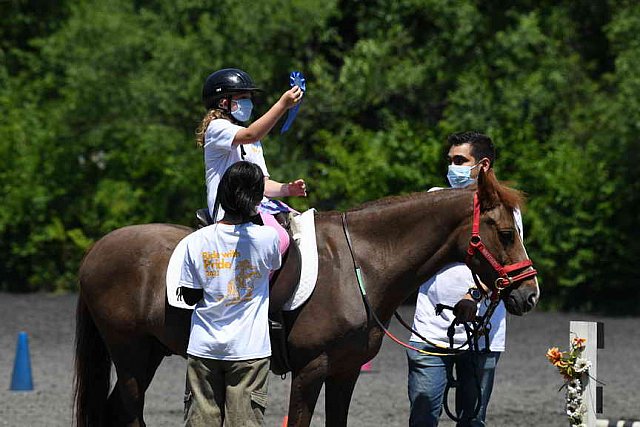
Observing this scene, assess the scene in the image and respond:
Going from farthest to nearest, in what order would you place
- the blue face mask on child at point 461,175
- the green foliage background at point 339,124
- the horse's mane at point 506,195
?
1. the green foliage background at point 339,124
2. the blue face mask on child at point 461,175
3. the horse's mane at point 506,195

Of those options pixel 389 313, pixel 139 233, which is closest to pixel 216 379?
pixel 389 313

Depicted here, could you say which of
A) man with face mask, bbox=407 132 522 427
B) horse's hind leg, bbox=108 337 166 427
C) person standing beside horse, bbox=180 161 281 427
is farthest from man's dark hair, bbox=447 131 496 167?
horse's hind leg, bbox=108 337 166 427

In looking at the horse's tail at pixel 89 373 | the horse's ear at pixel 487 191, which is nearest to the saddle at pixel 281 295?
the horse's ear at pixel 487 191

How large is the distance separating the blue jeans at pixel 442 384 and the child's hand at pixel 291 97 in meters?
1.52

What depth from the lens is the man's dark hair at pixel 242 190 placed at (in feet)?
16.5

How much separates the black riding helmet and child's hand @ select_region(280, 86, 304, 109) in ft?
1.46

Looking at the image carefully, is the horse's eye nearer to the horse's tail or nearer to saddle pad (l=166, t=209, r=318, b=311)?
saddle pad (l=166, t=209, r=318, b=311)

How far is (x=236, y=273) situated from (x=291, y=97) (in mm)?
889

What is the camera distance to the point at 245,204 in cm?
504

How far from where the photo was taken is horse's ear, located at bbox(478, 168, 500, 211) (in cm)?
542

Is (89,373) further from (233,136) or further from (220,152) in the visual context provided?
(233,136)

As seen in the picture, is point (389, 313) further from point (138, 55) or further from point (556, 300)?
point (138, 55)

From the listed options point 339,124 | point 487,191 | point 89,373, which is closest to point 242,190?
point 487,191

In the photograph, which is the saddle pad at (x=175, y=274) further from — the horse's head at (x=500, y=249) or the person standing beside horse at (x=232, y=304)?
the horse's head at (x=500, y=249)
